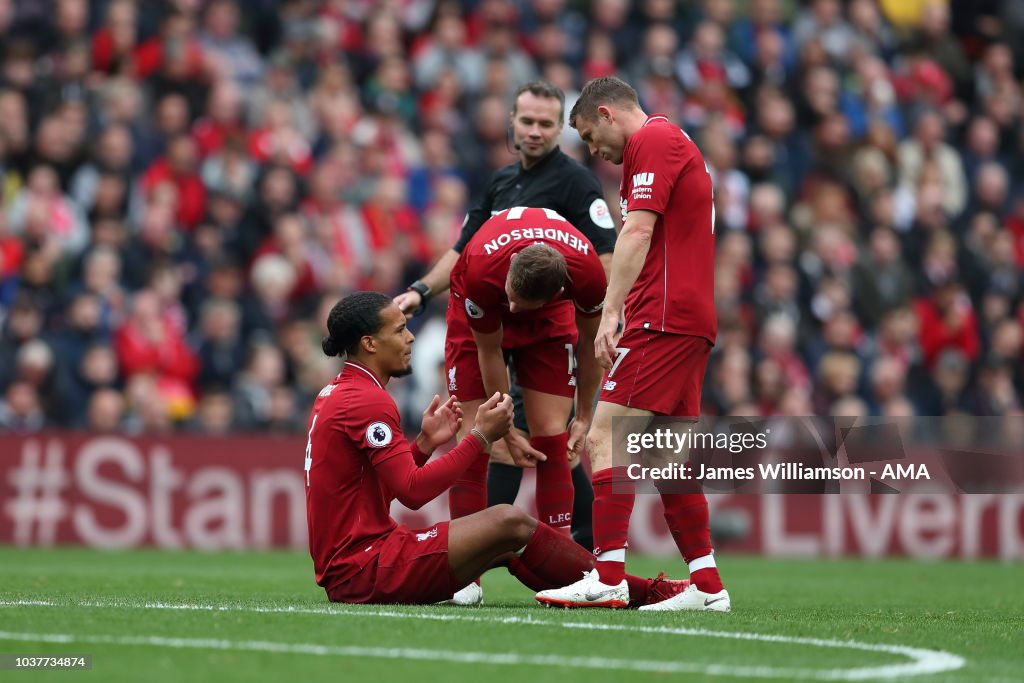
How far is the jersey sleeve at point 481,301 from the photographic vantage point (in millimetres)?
8242

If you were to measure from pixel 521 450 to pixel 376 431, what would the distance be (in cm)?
111

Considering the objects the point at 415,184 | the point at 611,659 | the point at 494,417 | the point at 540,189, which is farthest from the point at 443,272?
the point at 415,184

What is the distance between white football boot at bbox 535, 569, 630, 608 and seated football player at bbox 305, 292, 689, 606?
30cm

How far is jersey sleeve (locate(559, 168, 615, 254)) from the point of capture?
30.0 ft

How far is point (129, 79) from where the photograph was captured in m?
16.3

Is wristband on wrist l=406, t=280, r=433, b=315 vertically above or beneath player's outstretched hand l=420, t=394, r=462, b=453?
above

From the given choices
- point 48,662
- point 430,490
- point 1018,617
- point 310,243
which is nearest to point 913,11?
point 310,243

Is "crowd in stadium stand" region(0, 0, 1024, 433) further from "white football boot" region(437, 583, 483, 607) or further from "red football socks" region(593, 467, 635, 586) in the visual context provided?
"red football socks" region(593, 467, 635, 586)

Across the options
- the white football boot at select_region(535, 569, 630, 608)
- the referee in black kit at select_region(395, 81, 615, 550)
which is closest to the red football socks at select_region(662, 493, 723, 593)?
the white football boot at select_region(535, 569, 630, 608)

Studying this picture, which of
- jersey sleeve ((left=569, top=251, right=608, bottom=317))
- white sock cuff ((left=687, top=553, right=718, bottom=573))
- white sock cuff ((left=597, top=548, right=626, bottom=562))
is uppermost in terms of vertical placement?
jersey sleeve ((left=569, top=251, right=608, bottom=317))

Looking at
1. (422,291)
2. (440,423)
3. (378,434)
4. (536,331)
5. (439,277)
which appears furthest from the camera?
(439,277)

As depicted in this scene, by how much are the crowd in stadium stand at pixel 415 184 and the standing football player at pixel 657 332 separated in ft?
24.2

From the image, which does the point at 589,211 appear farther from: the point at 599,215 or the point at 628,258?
the point at 628,258

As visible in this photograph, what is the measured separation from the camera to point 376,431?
7.48m
